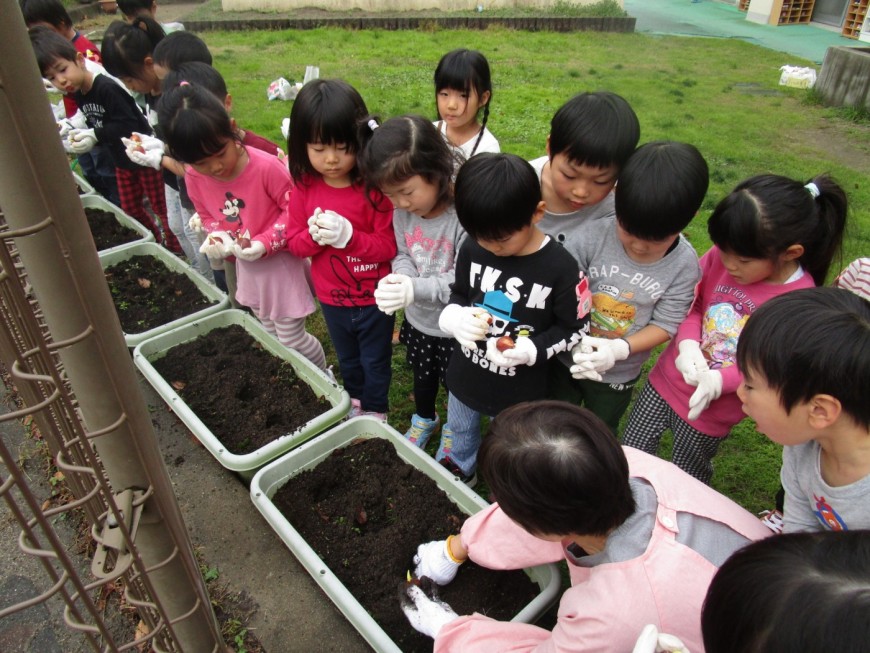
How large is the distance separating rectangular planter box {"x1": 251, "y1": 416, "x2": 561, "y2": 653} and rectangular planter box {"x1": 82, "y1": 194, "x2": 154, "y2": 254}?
213 cm

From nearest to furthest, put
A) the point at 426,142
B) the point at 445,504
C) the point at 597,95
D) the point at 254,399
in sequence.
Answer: the point at 597,95 < the point at 426,142 < the point at 445,504 < the point at 254,399

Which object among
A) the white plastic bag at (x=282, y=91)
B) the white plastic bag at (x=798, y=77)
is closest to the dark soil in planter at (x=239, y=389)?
the white plastic bag at (x=282, y=91)

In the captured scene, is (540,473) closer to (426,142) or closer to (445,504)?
(445,504)

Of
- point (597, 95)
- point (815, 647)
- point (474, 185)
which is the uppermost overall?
point (597, 95)

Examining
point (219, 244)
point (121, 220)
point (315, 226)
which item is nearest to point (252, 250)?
point (219, 244)

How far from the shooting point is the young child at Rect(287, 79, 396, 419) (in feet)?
6.59

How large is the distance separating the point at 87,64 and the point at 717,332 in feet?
12.4

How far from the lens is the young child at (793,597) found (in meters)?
0.76

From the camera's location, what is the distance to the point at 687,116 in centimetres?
684

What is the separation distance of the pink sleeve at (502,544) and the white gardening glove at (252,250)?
134 centimetres

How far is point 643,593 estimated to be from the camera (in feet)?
3.86

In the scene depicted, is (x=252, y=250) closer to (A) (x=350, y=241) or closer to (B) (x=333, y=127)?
(A) (x=350, y=241)

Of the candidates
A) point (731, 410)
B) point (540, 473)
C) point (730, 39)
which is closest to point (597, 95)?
point (731, 410)

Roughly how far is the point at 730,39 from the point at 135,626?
14058 millimetres
